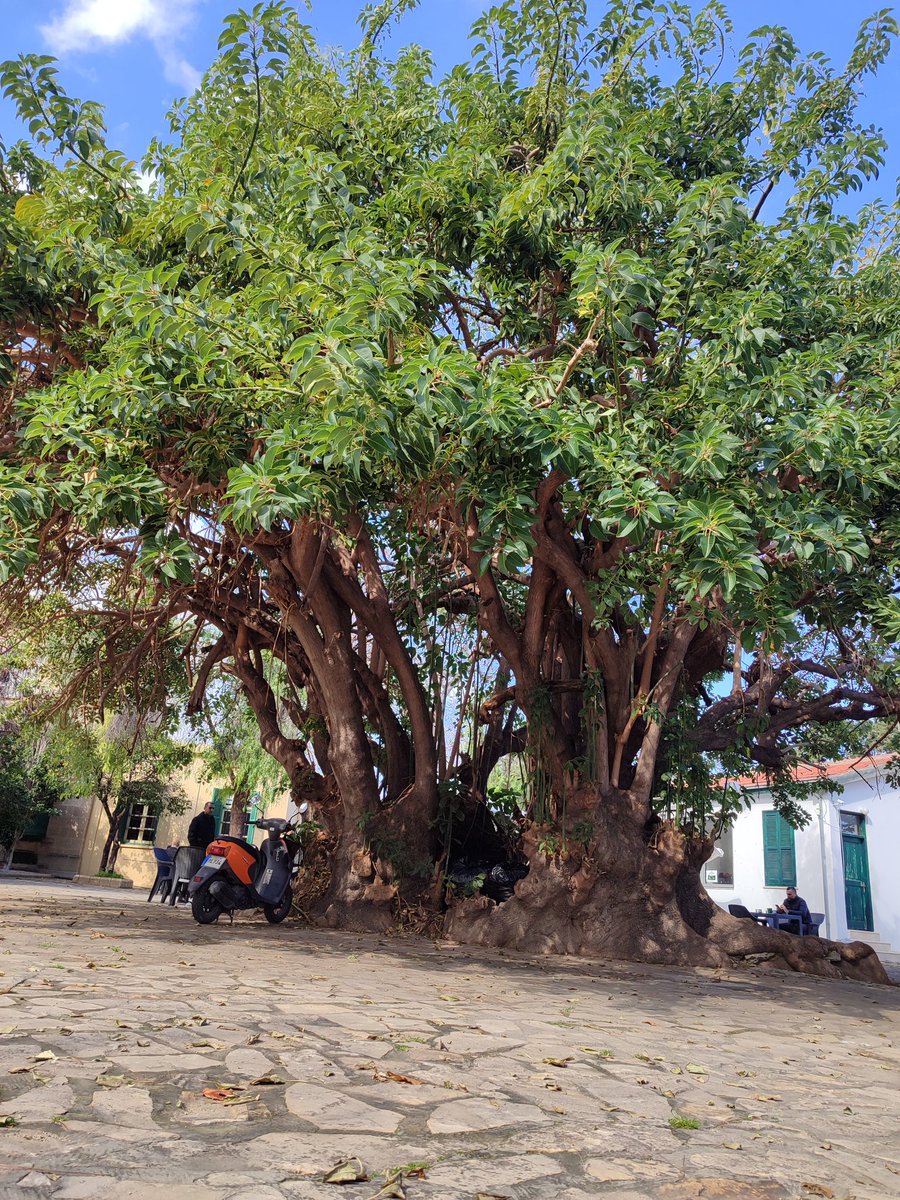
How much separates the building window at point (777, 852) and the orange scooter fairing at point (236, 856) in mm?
13628

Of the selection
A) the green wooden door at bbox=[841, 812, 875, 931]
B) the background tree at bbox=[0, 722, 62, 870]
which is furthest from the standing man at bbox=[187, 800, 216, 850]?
the green wooden door at bbox=[841, 812, 875, 931]

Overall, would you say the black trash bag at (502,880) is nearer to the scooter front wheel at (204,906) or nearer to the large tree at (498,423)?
the large tree at (498,423)

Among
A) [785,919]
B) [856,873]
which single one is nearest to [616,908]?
[785,919]

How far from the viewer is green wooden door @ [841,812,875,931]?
718 inches

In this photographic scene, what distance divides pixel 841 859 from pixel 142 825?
54.8 feet

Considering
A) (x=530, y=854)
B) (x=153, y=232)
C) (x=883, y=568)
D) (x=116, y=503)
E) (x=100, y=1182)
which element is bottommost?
(x=100, y=1182)

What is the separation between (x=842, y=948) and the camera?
9.73 metres

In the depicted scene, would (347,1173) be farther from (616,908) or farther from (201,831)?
(201,831)

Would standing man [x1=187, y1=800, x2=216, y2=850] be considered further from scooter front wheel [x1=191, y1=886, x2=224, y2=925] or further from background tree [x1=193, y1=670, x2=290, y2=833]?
scooter front wheel [x1=191, y1=886, x2=224, y2=925]

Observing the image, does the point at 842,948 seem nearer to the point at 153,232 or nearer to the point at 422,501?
the point at 422,501

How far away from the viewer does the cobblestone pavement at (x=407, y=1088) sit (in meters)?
2.09

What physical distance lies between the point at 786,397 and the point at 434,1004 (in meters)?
4.25

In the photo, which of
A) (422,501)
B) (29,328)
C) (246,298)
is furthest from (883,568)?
(29,328)

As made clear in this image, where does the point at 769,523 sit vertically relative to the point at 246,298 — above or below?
below
